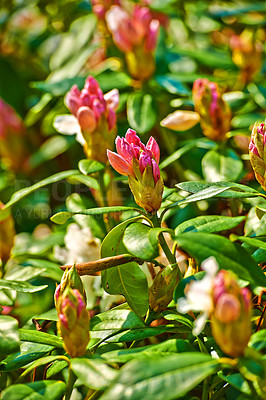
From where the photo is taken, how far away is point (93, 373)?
2.43ft

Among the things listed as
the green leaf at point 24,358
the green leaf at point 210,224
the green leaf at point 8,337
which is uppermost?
the green leaf at point 8,337

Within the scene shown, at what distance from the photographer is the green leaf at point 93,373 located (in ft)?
2.37

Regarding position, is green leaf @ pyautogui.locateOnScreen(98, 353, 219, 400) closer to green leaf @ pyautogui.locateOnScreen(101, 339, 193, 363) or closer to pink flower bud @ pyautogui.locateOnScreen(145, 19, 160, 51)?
green leaf @ pyautogui.locateOnScreen(101, 339, 193, 363)

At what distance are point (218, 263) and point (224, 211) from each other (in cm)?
60

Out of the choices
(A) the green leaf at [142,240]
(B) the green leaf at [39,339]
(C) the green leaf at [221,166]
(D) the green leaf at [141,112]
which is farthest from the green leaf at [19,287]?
(D) the green leaf at [141,112]

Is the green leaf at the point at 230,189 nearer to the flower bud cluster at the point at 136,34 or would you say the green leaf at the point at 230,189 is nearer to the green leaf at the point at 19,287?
the green leaf at the point at 19,287

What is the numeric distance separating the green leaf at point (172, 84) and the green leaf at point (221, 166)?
0.30m

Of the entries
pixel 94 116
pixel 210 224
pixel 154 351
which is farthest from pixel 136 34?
pixel 154 351

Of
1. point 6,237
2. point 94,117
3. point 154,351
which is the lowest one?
point 6,237

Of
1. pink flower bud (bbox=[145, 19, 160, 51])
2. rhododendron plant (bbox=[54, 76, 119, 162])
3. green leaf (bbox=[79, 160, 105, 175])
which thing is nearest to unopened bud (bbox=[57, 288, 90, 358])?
green leaf (bbox=[79, 160, 105, 175])

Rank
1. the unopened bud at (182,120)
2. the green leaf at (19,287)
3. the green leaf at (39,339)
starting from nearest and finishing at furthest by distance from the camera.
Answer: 1. the green leaf at (39,339)
2. the green leaf at (19,287)
3. the unopened bud at (182,120)

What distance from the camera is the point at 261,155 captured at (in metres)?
0.97

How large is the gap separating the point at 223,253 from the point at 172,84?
2.89 feet

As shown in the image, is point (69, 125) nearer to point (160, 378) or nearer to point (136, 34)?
point (136, 34)
